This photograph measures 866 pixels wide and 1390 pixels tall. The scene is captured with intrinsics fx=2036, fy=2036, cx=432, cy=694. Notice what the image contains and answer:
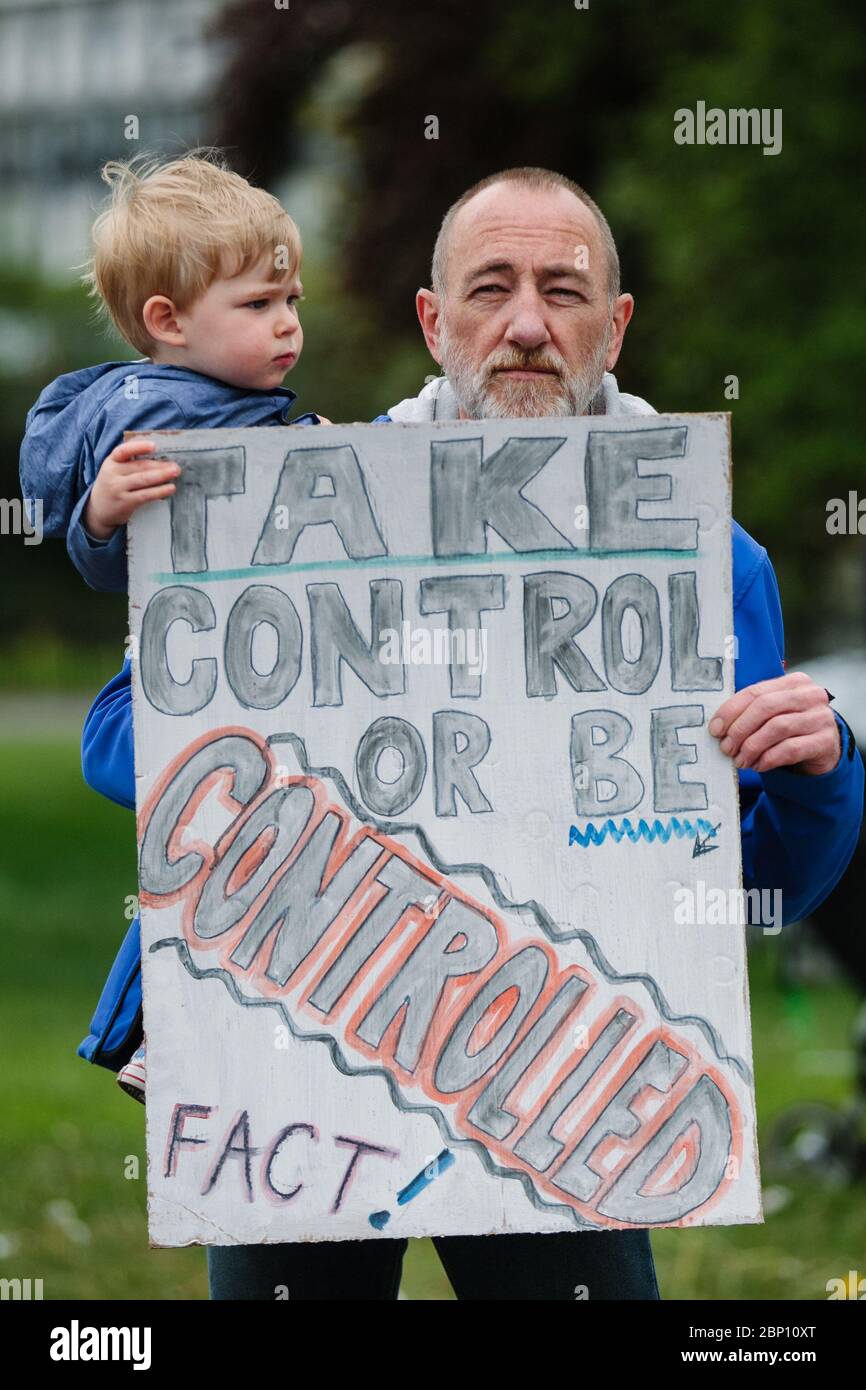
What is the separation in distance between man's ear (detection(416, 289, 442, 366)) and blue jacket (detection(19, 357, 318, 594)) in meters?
0.32

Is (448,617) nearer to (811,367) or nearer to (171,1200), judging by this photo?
(171,1200)

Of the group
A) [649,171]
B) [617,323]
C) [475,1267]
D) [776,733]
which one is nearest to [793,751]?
[776,733]

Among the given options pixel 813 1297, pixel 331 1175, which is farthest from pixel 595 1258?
pixel 813 1297

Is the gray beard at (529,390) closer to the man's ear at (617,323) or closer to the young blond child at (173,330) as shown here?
the man's ear at (617,323)

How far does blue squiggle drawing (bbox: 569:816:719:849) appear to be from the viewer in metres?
2.66

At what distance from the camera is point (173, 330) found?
2818 millimetres

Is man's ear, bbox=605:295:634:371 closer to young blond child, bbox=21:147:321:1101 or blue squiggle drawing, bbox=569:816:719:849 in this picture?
young blond child, bbox=21:147:321:1101

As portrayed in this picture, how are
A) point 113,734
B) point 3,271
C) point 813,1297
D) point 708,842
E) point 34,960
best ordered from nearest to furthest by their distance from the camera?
point 708,842 → point 113,734 → point 813,1297 → point 34,960 → point 3,271

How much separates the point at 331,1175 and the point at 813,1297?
9.22 ft

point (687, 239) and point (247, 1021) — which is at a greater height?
point (687, 239)

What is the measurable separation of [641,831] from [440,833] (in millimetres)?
264

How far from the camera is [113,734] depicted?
2.85 m

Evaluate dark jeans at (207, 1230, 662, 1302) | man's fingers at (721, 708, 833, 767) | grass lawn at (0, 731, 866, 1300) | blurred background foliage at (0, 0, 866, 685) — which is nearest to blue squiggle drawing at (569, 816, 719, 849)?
man's fingers at (721, 708, 833, 767)

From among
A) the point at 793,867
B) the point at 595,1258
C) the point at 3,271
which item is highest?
the point at 3,271
